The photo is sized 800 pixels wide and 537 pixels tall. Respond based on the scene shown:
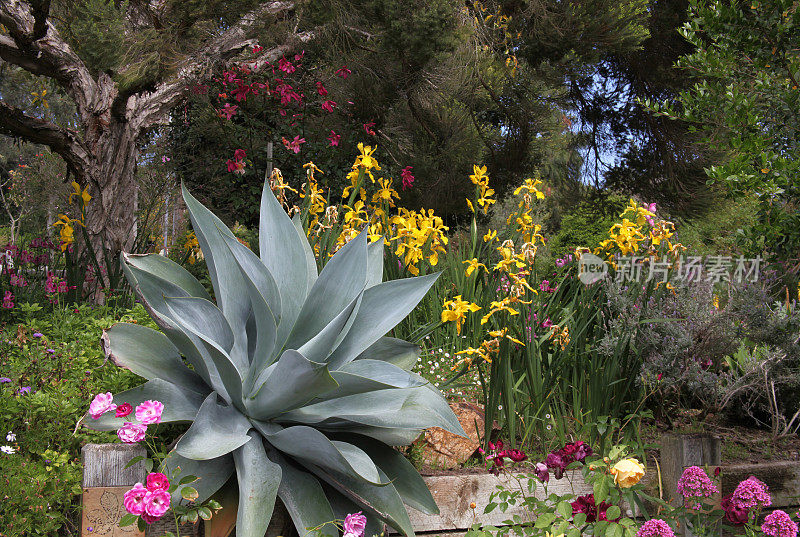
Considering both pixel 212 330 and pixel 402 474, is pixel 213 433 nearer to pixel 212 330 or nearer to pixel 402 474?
pixel 212 330

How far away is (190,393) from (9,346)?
118 centimetres

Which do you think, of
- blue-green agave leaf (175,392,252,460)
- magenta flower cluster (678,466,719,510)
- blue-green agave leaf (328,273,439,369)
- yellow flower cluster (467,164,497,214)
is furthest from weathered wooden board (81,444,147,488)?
yellow flower cluster (467,164,497,214)

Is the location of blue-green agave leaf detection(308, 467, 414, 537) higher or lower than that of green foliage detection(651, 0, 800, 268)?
lower

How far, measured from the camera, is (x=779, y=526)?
1.65m

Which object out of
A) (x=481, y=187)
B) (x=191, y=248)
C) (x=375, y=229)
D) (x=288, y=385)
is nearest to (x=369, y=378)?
(x=288, y=385)

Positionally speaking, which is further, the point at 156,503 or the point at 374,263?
the point at 374,263

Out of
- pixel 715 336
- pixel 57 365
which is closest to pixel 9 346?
pixel 57 365

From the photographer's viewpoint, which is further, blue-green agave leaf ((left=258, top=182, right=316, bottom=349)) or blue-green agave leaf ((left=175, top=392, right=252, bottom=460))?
blue-green agave leaf ((left=258, top=182, right=316, bottom=349))

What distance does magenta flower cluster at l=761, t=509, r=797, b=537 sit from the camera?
162cm

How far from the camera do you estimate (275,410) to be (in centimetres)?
186

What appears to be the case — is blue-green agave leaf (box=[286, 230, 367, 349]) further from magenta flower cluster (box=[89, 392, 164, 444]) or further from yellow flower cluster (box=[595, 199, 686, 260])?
yellow flower cluster (box=[595, 199, 686, 260])

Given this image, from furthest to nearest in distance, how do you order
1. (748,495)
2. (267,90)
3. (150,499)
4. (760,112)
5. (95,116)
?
(267,90) → (95,116) → (760,112) → (748,495) → (150,499)

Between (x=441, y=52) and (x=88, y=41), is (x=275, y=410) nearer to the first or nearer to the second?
(x=88, y=41)

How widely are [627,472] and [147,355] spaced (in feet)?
4.88
